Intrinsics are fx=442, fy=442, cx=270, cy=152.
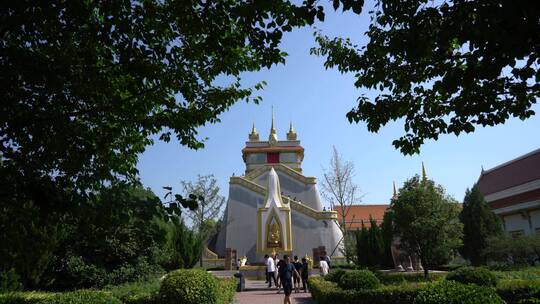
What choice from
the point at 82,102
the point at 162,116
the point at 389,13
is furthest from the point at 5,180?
the point at 389,13

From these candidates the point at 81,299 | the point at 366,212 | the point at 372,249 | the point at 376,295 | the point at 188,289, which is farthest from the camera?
the point at 366,212

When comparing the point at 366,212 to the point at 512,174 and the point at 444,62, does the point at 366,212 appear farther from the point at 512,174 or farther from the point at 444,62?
the point at 444,62

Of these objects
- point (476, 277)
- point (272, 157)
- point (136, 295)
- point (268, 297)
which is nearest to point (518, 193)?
point (476, 277)

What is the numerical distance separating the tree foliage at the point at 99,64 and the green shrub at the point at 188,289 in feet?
19.0

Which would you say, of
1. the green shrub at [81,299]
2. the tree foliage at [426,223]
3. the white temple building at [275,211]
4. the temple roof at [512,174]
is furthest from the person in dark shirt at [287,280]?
the temple roof at [512,174]

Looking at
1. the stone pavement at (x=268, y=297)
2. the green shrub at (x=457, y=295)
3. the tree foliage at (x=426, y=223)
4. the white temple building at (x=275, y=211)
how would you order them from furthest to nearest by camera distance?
the white temple building at (x=275, y=211) < the tree foliage at (x=426, y=223) < the stone pavement at (x=268, y=297) < the green shrub at (x=457, y=295)

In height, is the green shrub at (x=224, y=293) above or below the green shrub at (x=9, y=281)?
below

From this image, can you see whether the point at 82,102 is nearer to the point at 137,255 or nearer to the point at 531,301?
the point at 531,301

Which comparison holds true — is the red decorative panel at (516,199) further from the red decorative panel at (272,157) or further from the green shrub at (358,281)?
the red decorative panel at (272,157)

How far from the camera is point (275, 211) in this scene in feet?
107

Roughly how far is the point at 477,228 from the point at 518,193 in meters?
6.35

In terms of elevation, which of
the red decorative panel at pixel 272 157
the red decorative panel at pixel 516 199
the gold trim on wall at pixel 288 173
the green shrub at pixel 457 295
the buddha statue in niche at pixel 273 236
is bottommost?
the green shrub at pixel 457 295

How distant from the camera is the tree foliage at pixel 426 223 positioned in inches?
719

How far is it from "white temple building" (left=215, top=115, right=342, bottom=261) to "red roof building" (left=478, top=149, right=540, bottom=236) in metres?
14.1
